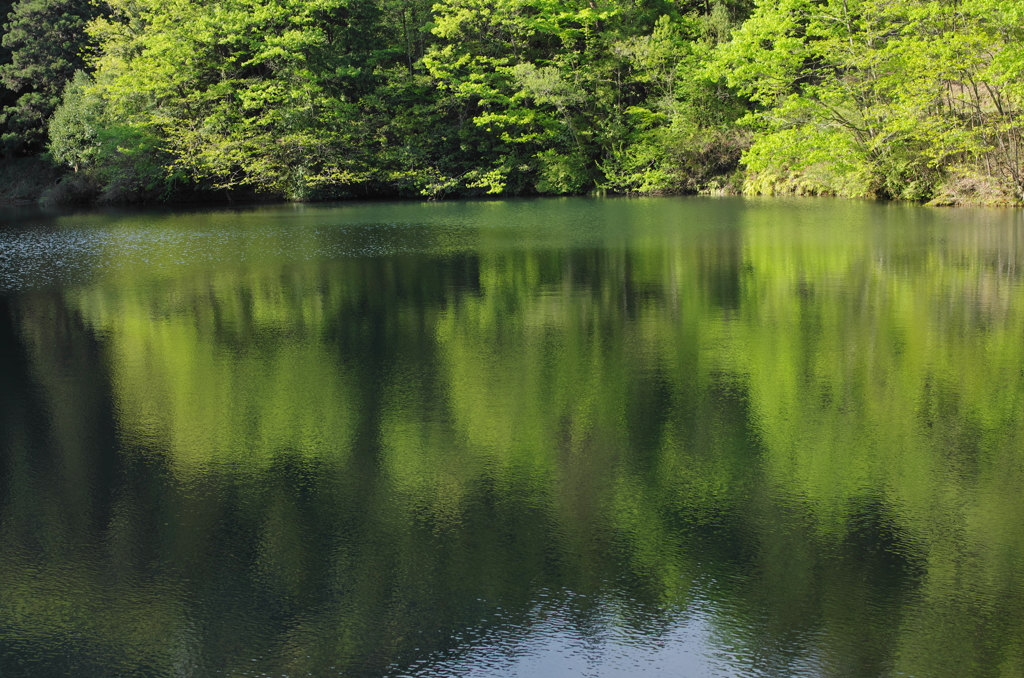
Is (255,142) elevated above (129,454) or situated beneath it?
elevated above

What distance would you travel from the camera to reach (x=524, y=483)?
482 cm

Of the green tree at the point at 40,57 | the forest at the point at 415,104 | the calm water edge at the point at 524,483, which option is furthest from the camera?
the green tree at the point at 40,57

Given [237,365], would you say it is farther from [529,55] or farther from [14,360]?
[529,55]

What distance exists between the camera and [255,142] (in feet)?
108

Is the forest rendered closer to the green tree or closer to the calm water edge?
the green tree

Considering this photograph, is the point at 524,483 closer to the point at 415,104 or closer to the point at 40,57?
the point at 415,104

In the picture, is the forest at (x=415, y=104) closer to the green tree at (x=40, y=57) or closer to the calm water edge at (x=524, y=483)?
the green tree at (x=40, y=57)

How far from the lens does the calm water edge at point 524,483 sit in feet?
11.3

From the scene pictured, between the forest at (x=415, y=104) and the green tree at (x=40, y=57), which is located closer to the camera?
the forest at (x=415, y=104)

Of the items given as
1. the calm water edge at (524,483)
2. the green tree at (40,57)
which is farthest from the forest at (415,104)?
the calm water edge at (524,483)

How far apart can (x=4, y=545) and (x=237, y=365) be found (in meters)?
3.57

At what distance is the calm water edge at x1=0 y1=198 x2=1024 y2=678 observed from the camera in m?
3.43

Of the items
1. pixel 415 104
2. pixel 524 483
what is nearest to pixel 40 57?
pixel 415 104

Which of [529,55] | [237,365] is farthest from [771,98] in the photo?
[237,365]
